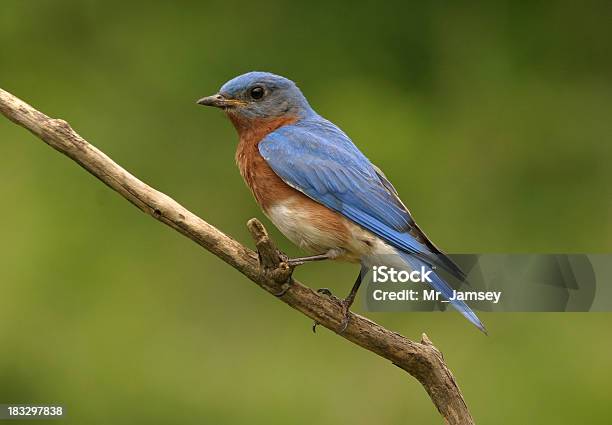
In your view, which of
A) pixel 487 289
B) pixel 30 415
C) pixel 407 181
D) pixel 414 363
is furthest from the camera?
pixel 407 181

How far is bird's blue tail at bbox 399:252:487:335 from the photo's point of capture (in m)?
3.62

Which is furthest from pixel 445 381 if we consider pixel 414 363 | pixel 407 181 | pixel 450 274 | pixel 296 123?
pixel 407 181

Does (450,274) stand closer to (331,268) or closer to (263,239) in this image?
(263,239)

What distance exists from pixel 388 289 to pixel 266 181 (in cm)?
66

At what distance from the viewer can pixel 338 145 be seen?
408cm

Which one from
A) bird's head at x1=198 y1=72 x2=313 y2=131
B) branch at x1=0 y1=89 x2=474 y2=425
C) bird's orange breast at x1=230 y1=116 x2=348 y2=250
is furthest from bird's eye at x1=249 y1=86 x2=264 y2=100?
branch at x1=0 y1=89 x2=474 y2=425

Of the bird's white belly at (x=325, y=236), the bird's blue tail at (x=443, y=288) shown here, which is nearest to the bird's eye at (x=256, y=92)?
the bird's white belly at (x=325, y=236)

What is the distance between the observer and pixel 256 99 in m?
4.21

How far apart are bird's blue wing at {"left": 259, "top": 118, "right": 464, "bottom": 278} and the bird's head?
5.1 inches

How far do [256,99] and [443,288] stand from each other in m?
1.11

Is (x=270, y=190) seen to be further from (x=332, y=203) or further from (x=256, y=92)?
(x=256, y=92)

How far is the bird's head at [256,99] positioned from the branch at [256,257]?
2.38 feet

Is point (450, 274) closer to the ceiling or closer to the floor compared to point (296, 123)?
closer to the floor

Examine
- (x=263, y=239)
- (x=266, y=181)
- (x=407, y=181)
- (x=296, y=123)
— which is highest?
(x=407, y=181)
